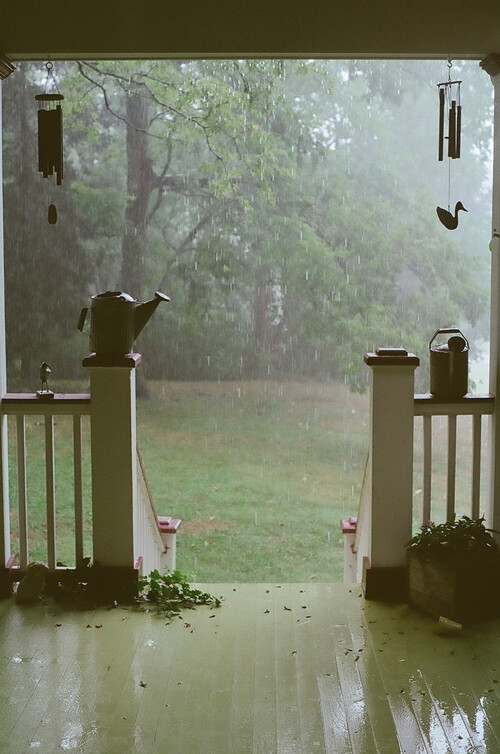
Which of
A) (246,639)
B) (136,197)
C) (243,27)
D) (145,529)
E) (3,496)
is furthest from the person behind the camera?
(136,197)

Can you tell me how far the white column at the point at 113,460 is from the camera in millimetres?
4004

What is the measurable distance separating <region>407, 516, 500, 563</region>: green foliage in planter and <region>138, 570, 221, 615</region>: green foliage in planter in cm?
100

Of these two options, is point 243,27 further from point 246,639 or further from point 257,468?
point 257,468

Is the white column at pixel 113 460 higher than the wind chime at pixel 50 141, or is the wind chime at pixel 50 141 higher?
the wind chime at pixel 50 141

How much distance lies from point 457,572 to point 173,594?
1.31 metres

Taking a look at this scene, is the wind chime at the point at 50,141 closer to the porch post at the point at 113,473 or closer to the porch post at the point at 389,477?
the porch post at the point at 113,473

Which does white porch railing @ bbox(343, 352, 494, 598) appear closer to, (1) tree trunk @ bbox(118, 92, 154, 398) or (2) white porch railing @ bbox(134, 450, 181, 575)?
(2) white porch railing @ bbox(134, 450, 181, 575)

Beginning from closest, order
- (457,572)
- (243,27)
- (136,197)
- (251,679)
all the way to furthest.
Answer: (251,679), (457,572), (243,27), (136,197)

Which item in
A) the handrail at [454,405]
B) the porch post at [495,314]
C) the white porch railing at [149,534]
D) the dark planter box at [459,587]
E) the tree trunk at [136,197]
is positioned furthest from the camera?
the tree trunk at [136,197]

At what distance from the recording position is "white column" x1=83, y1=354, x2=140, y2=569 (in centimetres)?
400

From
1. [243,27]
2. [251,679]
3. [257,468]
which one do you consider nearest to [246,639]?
[251,679]

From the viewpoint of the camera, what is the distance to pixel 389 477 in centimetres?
406

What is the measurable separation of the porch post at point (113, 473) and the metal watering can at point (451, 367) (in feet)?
4.69

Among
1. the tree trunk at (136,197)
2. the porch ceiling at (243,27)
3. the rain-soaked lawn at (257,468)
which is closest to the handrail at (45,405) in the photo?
the porch ceiling at (243,27)
